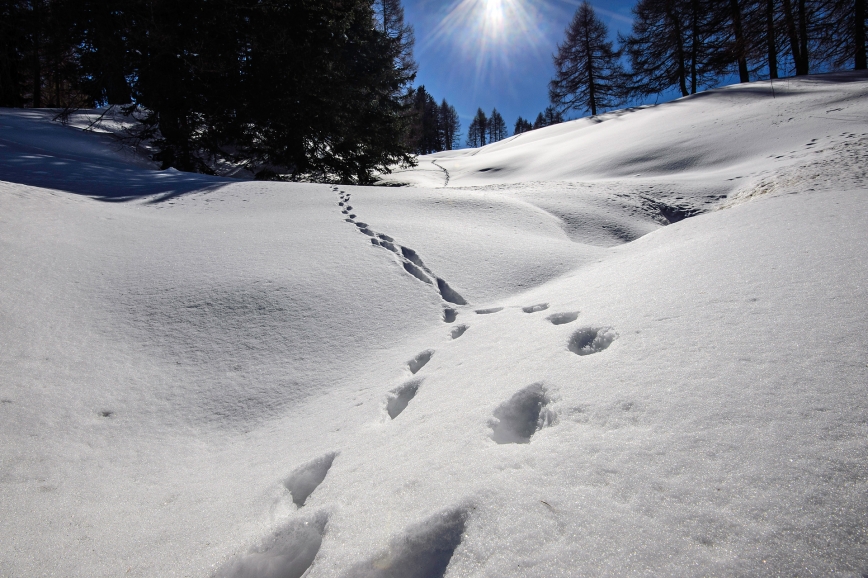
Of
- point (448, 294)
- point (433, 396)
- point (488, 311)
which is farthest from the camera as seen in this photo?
point (448, 294)

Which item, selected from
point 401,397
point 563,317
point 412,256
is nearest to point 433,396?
point 401,397

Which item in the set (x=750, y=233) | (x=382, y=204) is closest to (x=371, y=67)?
(x=382, y=204)

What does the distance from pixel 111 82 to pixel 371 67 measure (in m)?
5.77

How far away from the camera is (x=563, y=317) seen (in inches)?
77.2

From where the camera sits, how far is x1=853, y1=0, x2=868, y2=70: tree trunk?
10.2 m

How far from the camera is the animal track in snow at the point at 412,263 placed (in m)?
2.64

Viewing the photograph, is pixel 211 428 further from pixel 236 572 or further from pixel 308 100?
pixel 308 100

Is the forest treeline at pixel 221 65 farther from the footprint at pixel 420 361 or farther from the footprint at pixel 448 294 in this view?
the footprint at pixel 420 361

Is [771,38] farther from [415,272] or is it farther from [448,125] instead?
[448,125]

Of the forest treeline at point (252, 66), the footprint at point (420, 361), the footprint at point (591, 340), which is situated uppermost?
the forest treeline at point (252, 66)

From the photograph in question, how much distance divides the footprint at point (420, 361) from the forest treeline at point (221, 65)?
26.1 ft

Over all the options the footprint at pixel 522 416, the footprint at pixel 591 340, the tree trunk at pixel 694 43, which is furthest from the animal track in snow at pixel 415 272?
the tree trunk at pixel 694 43

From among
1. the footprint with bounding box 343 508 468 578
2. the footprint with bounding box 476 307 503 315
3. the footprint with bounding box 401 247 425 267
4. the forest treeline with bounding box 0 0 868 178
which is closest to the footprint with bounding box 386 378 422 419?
the footprint with bounding box 343 508 468 578

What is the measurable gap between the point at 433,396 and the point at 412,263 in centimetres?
158
